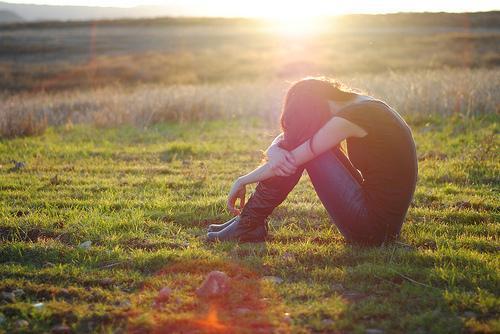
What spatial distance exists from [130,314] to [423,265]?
7.99ft

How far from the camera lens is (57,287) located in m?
4.18

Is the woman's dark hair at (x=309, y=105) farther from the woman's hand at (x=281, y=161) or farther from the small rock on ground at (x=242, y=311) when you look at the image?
the small rock on ground at (x=242, y=311)

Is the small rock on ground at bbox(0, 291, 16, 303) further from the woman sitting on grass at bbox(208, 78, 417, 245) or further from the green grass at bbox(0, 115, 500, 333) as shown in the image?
the woman sitting on grass at bbox(208, 78, 417, 245)

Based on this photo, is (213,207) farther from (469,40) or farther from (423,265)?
(469,40)

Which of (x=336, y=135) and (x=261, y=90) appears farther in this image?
(x=261, y=90)

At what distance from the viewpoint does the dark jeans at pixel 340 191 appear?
4590 millimetres

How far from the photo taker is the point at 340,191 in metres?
4.60

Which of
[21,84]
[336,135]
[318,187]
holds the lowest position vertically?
[21,84]

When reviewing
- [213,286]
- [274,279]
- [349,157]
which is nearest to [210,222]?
[274,279]

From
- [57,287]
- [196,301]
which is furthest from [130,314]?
[57,287]

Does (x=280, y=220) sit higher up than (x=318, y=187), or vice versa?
(x=318, y=187)

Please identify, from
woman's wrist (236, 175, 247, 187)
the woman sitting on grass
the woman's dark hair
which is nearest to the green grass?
the woman sitting on grass

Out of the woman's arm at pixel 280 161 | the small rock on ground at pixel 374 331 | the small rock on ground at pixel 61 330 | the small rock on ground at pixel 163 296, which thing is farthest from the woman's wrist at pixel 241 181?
the small rock on ground at pixel 61 330

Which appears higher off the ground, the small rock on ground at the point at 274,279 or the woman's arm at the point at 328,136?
the woman's arm at the point at 328,136
